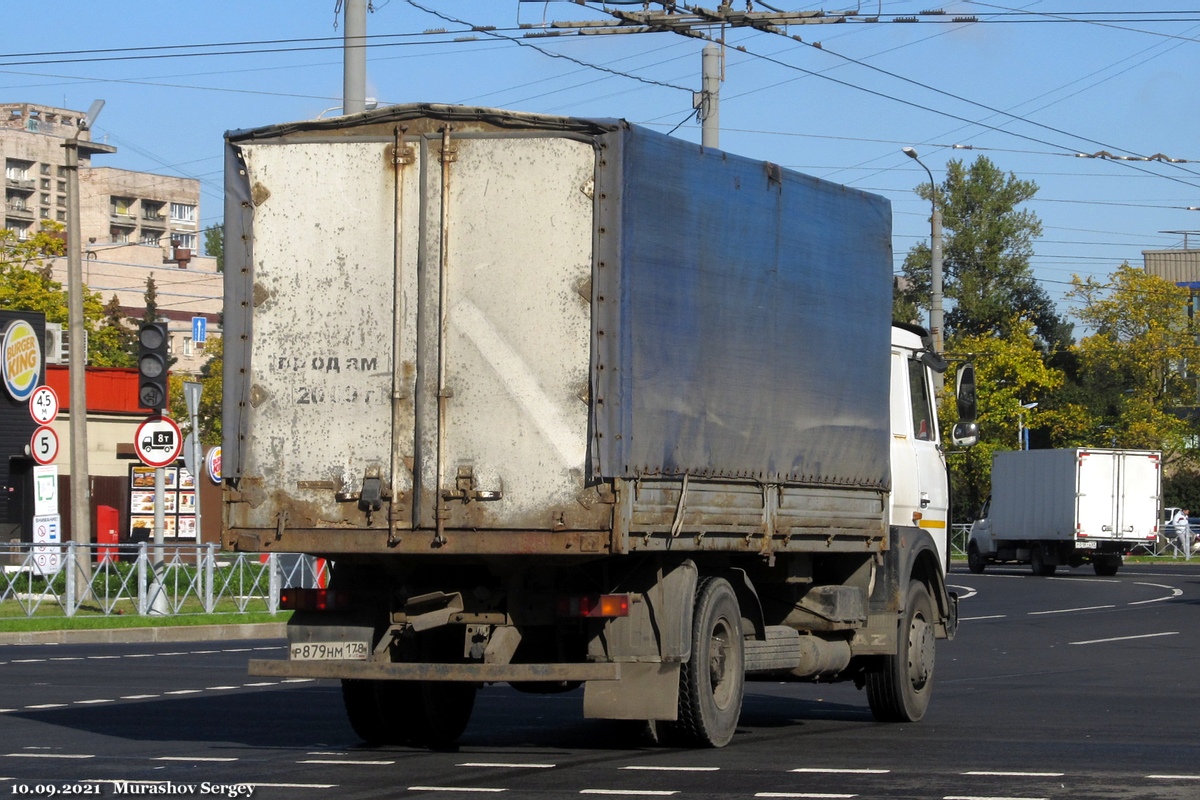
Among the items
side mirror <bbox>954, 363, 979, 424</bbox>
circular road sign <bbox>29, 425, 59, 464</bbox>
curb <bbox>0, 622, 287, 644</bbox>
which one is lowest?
curb <bbox>0, 622, 287, 644</bbox>

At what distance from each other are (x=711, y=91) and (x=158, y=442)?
8439 millimetres

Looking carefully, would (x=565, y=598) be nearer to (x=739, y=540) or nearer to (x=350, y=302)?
(x=739, y=540)

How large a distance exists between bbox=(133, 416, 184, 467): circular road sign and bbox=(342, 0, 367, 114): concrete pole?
8.62 m

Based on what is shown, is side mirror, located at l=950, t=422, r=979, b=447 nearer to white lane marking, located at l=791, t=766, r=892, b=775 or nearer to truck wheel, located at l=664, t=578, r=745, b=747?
truck wheel, located at l=664, t=578, r=745, b=747

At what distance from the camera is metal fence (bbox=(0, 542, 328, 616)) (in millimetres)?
26141

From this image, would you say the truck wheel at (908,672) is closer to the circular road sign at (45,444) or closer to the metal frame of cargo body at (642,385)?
the metal frame of cargo body at (642,385)

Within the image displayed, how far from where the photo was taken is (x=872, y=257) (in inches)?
522

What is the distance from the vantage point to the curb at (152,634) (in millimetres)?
23703

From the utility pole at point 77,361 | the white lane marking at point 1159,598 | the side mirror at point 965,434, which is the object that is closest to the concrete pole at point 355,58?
the side mirror at point 965,434

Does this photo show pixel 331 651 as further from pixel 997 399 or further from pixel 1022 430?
pixel 997 399

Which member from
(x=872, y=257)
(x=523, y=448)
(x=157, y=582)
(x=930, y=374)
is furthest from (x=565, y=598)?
(x=157, y=582)

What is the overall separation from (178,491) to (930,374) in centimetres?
2134

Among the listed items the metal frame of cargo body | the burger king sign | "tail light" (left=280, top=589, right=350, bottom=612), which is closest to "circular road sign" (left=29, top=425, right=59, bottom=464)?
the burger king sign

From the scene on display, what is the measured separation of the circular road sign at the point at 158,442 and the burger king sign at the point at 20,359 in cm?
1627
